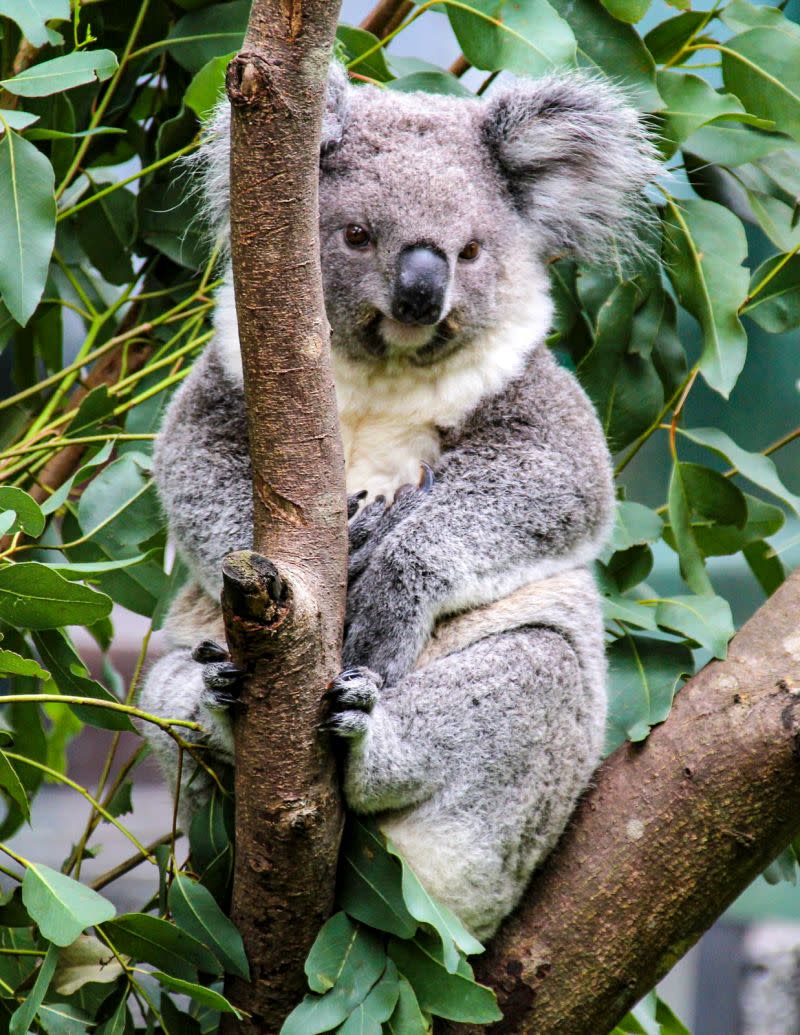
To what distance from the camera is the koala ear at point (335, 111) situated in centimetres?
222

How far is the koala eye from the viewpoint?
7.17ft

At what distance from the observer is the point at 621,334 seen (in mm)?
2674

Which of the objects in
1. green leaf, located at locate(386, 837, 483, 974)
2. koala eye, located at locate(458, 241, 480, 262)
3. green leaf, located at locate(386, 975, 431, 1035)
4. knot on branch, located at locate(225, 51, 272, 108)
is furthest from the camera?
koala eye, located at locate(458, 241, 480, 262)

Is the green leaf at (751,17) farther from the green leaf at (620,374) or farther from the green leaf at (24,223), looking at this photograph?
the green leaf at (24,223)

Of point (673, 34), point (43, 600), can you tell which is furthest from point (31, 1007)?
point (673, 34)

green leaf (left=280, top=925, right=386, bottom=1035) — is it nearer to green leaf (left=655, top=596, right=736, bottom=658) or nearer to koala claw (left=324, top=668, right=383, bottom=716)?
koala claw (left=324, top=668, right=383, bottom=716)

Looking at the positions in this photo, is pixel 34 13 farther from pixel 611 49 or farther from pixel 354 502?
pixel 611 49

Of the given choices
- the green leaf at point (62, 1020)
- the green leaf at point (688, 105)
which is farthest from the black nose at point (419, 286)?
the green leaf at point (62, 1020)

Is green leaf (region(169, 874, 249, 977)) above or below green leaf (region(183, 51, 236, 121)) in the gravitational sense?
below

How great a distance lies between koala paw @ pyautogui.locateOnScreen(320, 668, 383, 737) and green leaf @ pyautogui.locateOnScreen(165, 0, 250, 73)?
1599mm

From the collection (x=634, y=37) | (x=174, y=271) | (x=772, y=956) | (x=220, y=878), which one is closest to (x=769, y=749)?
(x=220, y=878)

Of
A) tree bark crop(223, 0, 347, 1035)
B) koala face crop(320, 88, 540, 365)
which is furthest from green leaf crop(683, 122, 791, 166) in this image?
tree bark crop(223, 0, 347, 1035)

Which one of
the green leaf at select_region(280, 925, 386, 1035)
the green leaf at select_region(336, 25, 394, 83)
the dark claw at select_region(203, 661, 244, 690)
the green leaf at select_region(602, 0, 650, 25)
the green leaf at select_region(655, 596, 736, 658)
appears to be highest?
the green leaf at select_region(602, 0, 650, 25)

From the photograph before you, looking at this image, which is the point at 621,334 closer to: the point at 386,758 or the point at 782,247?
the point at 782,247
